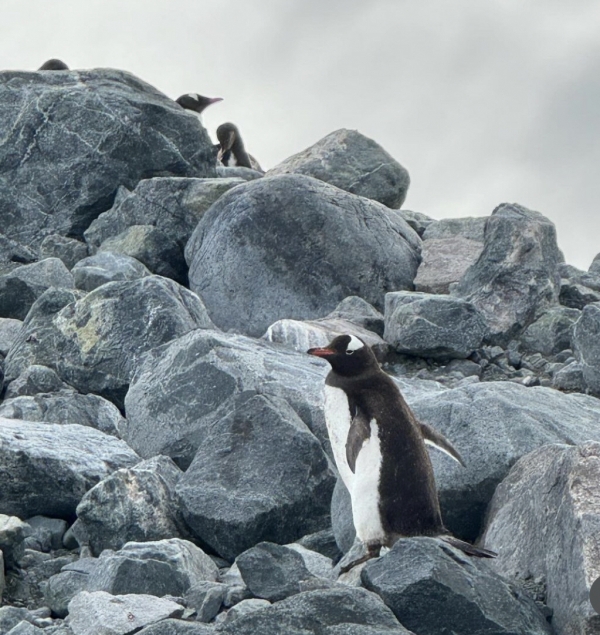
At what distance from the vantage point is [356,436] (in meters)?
6.86

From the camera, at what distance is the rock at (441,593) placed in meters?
5.27

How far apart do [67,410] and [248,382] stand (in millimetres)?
1634

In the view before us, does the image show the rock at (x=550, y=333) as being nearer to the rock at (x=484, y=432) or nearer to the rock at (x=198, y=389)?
the rock at (x=198, y=389)

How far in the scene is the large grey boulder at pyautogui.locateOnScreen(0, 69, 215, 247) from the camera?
17.6 m

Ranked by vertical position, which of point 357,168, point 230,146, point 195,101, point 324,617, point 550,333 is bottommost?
point 324,617

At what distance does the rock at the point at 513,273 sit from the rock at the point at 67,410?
4.77 m

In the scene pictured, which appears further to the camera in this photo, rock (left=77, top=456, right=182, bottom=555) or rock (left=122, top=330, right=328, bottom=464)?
rock (left=122, top=330, right=328, bottom=464)

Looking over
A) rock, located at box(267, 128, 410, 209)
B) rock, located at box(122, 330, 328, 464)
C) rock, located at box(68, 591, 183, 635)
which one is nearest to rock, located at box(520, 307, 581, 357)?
rock, located at box(122, 330, 328, 464)

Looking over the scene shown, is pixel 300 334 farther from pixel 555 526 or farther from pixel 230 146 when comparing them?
pixel 230 146

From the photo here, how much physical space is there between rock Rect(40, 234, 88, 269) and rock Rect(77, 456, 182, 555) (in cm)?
924

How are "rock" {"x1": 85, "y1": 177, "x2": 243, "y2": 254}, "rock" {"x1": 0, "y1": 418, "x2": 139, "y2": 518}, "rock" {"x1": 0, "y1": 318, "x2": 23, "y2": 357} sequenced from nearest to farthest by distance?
"rock" {"x1": 0, "y1": 418, "x2": 139, "y2": 518} → "rock" {"x1": 0, "y1": 318, "x2": 23, "y2": 357} → "rock" {"x1": 85, "y1": 177, "x2": 243, "y2": 254}

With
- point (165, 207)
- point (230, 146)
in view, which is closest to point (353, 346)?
point (165, 207)

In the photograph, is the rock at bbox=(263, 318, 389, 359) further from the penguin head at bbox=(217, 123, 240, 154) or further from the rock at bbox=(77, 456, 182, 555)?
the penguin head at bbox=(217, 123, 240, 154)

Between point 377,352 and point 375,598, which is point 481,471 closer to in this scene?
point 375,598
